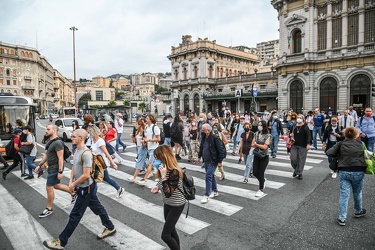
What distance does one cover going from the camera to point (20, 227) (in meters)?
4.89

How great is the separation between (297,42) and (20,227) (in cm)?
3534

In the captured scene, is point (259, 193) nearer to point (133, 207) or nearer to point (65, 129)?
point (133, 207)

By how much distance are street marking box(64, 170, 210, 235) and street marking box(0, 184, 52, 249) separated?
5.79 feet

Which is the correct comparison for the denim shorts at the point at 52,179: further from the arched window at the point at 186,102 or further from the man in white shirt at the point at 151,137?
the arched window at the point at 186,102

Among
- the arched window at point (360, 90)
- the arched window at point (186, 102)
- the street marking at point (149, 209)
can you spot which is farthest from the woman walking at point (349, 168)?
the arched window at point (186, 102)

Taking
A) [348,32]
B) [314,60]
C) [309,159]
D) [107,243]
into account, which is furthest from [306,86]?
[107,243]

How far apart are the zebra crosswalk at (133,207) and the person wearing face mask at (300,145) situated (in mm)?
515

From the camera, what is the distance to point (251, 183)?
7.36 meters

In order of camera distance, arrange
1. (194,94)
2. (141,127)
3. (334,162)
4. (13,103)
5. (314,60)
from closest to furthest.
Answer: (334,162) < (141,127) < (13,103) < (314,60) < (194,94)

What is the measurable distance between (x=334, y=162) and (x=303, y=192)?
190cm

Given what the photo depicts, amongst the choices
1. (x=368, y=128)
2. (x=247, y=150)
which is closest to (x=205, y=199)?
(x=247, y=150)

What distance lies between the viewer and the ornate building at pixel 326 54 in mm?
27781

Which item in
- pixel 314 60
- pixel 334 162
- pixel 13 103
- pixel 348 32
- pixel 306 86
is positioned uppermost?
pixel 348 32

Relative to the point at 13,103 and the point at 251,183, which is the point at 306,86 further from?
the point at 13,103
